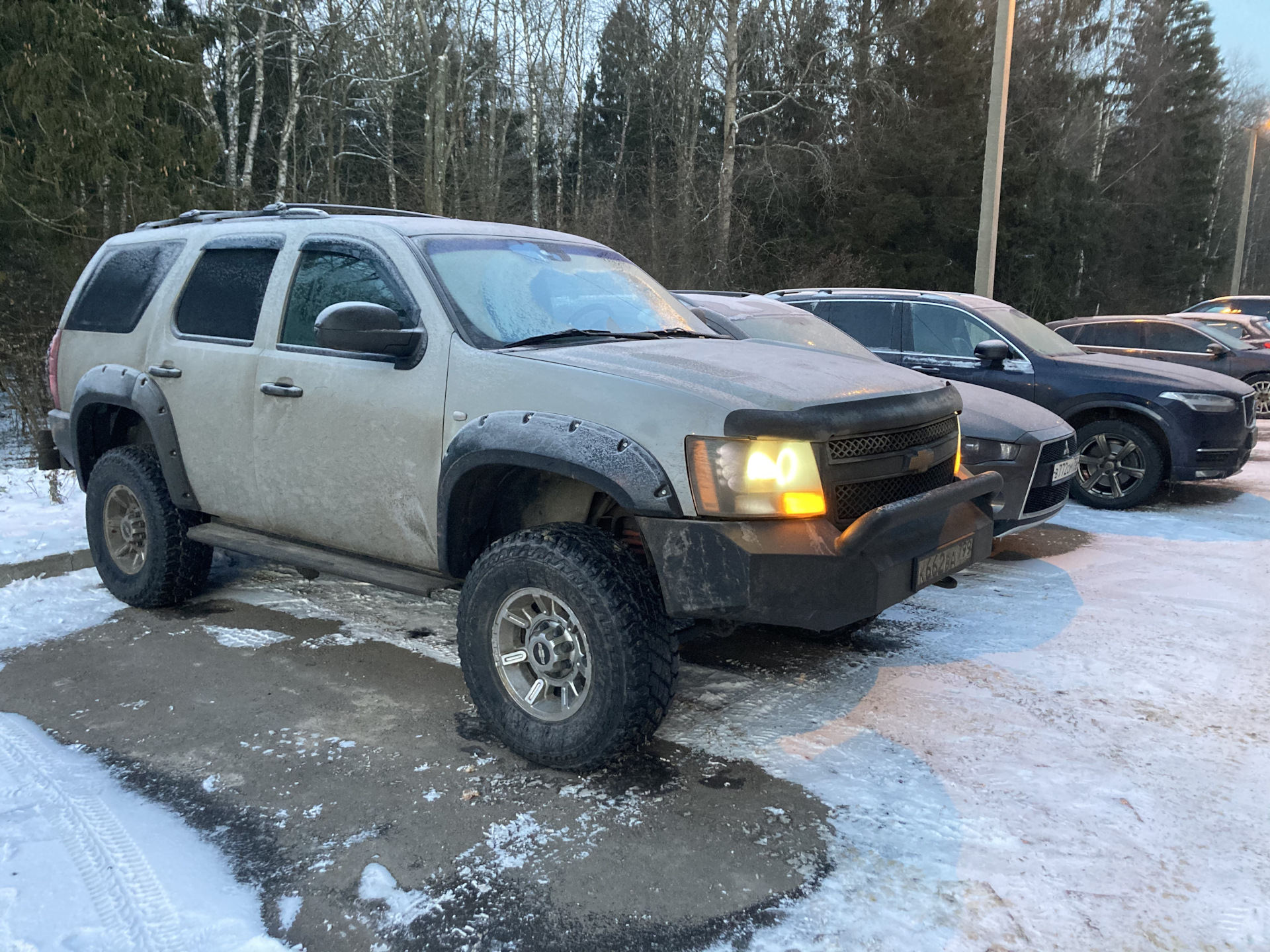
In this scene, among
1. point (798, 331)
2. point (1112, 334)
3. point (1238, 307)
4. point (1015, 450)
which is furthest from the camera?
point (1238, 307)

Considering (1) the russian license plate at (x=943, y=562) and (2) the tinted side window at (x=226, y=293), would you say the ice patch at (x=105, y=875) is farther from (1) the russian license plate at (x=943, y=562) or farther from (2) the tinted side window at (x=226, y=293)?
(1) the russian license plate at (x=943, y=562)

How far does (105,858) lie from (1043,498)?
5.33 meters

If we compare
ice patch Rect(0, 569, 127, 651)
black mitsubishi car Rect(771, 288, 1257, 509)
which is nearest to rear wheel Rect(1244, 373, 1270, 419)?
black mitsubishi car Rect(771, 288, 1257, 509)

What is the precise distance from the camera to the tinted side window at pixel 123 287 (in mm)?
4898

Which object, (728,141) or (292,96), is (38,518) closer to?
(292,96)

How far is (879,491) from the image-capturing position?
3.34 meters


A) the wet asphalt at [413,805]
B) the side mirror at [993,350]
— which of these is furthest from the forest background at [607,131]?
the side mirror at [993,350]

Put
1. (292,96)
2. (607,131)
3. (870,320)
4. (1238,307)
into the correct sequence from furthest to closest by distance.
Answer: (607,131) → (292,96) → (1238,307) → (870,320)

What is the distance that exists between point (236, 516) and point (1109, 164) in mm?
44693

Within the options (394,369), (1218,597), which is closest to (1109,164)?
(1218,597)

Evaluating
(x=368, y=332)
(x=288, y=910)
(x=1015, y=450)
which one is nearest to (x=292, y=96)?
(x=1015, y=450)

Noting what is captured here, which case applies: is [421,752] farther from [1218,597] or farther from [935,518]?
[1218,597]

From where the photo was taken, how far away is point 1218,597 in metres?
5.35

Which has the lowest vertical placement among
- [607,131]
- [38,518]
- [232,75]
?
[38,518]
